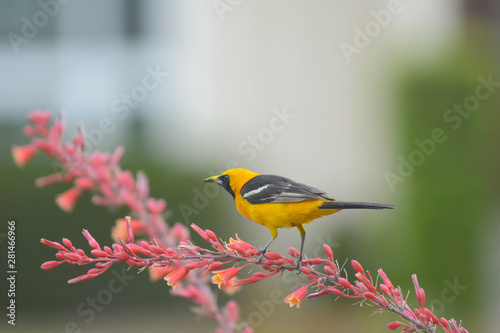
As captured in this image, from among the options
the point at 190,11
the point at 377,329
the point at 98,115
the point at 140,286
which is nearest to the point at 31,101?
the point at 98,115

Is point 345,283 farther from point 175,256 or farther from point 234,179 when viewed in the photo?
point 234,179

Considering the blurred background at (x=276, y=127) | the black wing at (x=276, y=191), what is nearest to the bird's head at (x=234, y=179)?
the black wing at (x=276, y=191)

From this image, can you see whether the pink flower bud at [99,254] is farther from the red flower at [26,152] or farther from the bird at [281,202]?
the red flower at [26,152]

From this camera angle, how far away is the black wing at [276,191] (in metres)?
2.16

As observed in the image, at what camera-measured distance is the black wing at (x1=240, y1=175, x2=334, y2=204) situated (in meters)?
2.16

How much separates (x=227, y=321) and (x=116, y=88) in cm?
944
